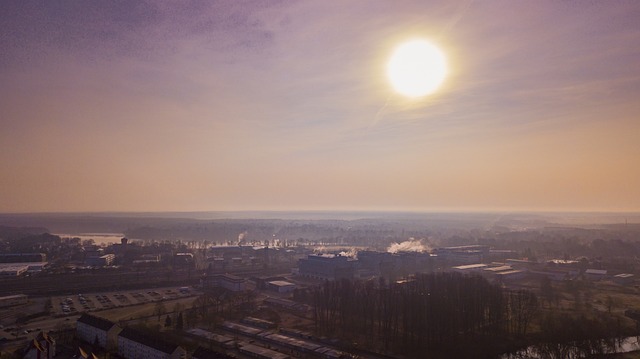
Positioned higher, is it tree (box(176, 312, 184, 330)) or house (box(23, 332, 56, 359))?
house (box(23, 332, 56, 359))

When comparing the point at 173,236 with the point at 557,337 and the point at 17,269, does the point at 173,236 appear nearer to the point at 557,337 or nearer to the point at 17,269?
the point at 17,269

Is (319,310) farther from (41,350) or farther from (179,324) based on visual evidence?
(41,350)

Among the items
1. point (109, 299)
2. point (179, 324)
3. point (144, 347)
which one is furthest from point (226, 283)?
point (144, 347)

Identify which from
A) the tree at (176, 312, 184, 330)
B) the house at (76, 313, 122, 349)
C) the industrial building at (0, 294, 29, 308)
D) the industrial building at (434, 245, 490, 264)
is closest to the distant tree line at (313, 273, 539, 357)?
the tree at (176, 312, 184, 330)

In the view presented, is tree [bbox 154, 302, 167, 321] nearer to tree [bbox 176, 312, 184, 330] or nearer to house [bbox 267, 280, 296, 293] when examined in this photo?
tree [bbox 176, 312, 184, 330]

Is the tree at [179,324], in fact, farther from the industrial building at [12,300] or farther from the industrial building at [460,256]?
the industrial building at [460,256]

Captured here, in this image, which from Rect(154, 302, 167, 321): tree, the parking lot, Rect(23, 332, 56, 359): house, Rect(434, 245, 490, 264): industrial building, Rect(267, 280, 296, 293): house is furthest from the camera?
Rect(434, 245, 490, 264): industrial building
